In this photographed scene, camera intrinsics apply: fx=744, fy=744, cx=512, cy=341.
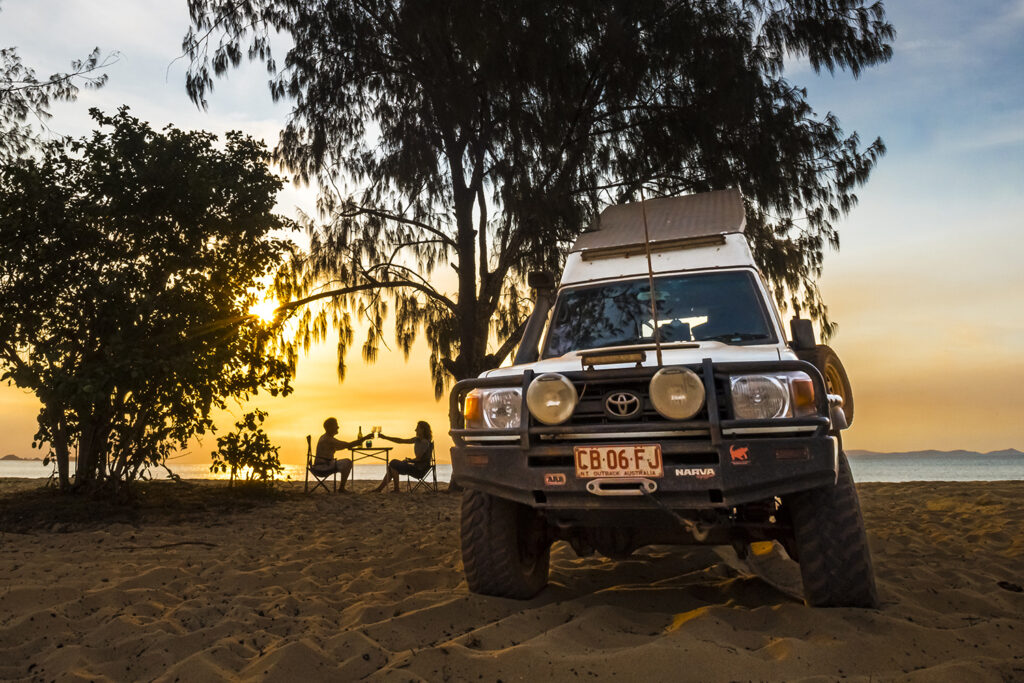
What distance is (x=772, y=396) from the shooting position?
3.37 metres

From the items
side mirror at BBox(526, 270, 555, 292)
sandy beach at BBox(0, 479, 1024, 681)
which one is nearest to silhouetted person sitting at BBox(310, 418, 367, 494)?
sandy beach at BBox(0, 479, 1024, 681)

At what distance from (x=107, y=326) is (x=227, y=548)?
3917 mm

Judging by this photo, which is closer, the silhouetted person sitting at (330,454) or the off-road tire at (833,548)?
the off-road tire at (833,548)

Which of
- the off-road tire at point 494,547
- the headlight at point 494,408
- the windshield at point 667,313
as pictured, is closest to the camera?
the headlight at point 494,408

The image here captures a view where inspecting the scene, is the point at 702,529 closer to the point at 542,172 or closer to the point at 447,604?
the point at 447,604

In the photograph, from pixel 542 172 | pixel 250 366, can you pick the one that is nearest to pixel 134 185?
pixel 250 366

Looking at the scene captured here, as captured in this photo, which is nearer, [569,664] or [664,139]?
[569,664]

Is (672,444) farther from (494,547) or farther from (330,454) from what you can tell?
(330,454)

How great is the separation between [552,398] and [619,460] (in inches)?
16.8

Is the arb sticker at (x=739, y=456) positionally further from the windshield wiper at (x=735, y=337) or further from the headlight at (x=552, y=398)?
the windshield wiper at (x=735, y=337)

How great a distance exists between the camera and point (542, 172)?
11.0m

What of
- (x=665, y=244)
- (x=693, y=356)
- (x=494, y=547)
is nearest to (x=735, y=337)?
(x=693, y=356)

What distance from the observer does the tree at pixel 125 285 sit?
8.51 m

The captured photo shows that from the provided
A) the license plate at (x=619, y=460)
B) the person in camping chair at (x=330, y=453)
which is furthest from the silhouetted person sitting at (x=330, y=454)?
the license plate at (x=619, y=460)
